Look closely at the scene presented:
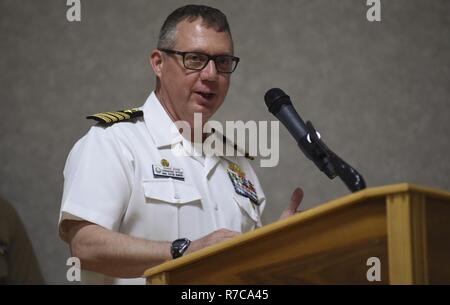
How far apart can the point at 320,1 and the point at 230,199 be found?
1087 millimetres

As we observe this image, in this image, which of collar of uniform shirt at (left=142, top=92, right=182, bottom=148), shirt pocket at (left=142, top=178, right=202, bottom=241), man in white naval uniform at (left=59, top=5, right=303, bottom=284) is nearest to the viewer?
man in white naval uniform at (left=59, top=5, right=303, bottom=284)

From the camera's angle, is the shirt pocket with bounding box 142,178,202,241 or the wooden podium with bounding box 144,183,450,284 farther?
the shirt pocket with bounding box 142,178,202,241

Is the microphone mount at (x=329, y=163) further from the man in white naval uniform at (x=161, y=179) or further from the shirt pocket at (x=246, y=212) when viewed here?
the shirt pocket at (x=246, y=212)

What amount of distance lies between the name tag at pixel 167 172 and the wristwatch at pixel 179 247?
329 millimetres

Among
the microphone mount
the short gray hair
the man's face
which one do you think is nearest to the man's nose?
the man's face

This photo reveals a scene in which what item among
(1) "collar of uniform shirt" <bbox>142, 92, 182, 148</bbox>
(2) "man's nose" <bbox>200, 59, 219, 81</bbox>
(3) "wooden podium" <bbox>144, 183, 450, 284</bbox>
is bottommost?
(3) "wooden podium" <bbox>144, 183, 450, 284</bbox>

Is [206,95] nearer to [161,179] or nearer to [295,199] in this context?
[161,179]

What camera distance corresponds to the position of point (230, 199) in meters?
1.71

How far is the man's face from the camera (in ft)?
5.46

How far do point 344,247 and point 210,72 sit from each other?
887 mm

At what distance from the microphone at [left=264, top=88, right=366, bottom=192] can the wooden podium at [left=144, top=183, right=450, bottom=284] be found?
8.6 inches

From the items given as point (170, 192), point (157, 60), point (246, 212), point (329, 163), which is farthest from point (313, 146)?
point (157, 60)

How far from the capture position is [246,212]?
173cm

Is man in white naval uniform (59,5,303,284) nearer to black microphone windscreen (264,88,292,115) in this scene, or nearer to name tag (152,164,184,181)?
name tag (152,164,184,181)
